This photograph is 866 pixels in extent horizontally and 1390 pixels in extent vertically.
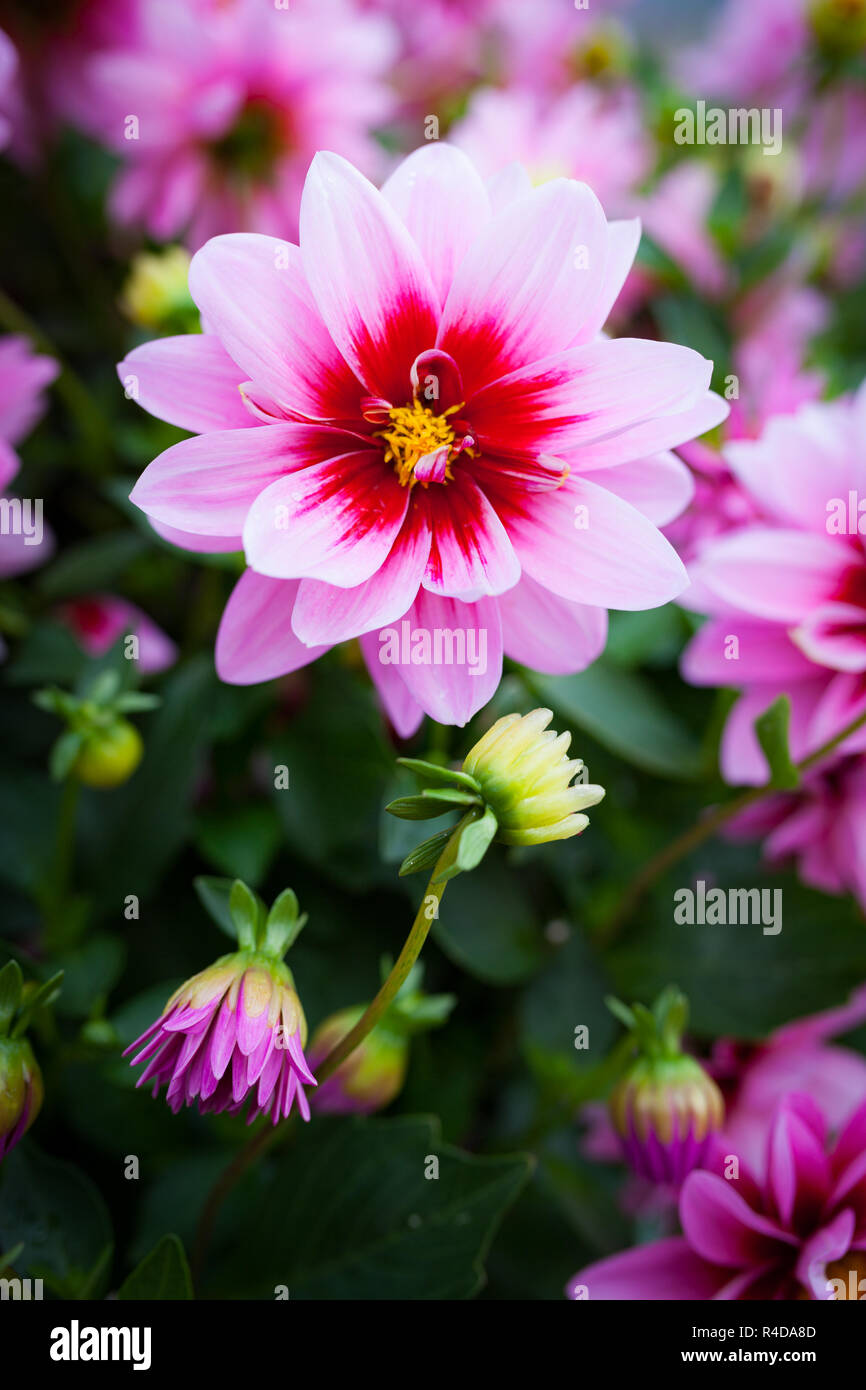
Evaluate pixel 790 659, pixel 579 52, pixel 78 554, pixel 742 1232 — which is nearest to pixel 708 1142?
pixel 742 1232

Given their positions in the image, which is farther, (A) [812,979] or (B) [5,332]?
(B) [5,332]

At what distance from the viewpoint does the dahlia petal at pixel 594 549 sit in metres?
0.34

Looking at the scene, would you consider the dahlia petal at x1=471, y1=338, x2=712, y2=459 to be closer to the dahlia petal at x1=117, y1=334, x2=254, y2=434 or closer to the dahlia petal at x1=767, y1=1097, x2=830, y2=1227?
the dahlia petal at x1=117, y1=334, x2=254, y2=434

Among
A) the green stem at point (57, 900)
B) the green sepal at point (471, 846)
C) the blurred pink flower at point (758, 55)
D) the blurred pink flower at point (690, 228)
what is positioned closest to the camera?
the green sepal at point (471, 846)

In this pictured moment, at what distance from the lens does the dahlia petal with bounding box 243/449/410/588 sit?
0.32 metres

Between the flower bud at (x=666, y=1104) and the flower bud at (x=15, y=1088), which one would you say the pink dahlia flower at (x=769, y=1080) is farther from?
the flower bud at (x=15, y=1088)

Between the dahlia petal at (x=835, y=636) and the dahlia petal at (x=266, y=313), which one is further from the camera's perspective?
the dahlia petal at (x=835, y=636)

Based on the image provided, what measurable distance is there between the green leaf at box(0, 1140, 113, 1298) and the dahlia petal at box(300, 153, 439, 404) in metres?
0.30

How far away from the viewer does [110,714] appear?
1.48 ft

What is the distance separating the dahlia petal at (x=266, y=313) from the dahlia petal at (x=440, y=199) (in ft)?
0.15
